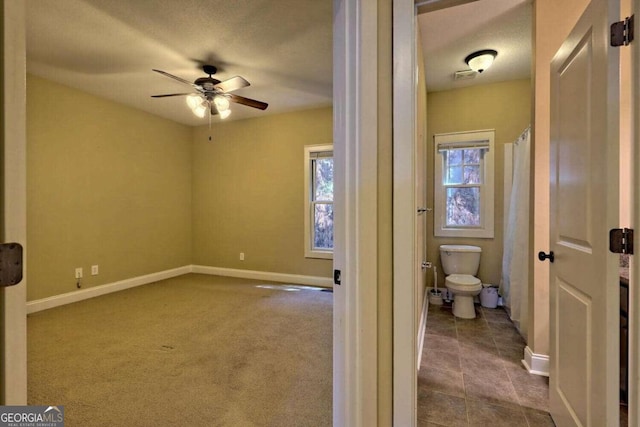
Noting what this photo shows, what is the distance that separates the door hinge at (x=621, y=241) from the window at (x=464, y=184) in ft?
8.53

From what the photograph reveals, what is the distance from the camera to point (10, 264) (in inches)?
21.0

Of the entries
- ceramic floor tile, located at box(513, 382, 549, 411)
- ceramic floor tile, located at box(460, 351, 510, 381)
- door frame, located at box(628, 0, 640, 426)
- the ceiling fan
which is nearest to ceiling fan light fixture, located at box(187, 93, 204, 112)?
the ceiling fan

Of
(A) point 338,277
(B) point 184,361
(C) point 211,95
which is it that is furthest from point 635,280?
(C) point 211,95

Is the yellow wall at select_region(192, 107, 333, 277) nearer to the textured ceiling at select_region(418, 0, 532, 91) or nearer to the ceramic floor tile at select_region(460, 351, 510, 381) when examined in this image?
the textured ceiling at select_region(418, 0, 532, 91)

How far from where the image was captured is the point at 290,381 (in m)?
1.92

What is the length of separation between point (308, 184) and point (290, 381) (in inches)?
115

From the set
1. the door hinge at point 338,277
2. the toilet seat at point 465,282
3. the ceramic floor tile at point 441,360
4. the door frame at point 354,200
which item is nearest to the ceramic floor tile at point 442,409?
the ceramic floor tile at point 441,360

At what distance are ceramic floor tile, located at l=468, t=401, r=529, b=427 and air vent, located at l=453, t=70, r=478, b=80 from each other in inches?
122

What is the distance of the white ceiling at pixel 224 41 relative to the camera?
2162 mm

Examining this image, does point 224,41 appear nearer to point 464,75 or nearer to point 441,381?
point 464,75

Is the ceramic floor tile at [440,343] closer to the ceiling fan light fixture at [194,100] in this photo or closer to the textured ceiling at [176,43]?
the textured ceiling at [176,43]

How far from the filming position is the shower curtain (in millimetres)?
2580

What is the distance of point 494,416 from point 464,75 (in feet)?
10.5

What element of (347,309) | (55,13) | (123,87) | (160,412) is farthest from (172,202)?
(347,309)
